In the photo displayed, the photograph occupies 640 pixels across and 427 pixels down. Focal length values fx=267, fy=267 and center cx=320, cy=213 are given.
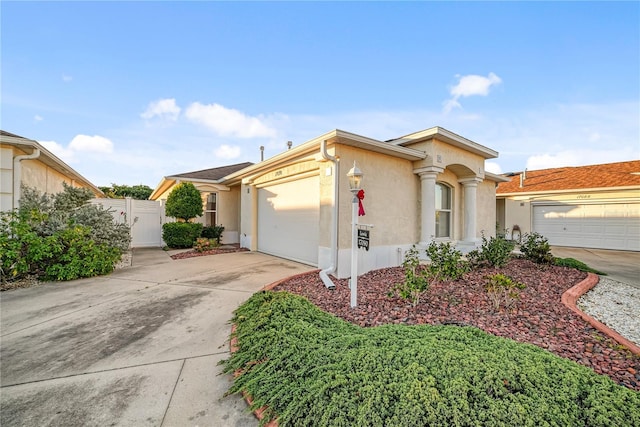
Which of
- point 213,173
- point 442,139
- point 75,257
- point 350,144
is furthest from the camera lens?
point 213,173

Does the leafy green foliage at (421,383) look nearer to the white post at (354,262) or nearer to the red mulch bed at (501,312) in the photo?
the red mulch bed at (501,312)

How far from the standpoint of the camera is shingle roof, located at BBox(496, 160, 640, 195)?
12.0 metres

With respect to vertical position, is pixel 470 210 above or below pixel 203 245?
above

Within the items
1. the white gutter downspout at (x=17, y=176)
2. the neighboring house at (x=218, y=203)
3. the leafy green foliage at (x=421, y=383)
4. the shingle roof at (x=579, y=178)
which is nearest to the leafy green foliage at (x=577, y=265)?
the leafy green foliage at (x=421, y=383)

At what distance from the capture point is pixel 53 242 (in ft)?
18.7

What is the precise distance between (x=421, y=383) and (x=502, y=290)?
10.2 feet

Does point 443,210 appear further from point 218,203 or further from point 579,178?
point 579,178

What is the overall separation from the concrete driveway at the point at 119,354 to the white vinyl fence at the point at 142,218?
669 centimetres

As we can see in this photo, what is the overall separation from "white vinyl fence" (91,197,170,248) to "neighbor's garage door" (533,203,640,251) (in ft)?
61.3

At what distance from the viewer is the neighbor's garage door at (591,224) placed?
452 inches

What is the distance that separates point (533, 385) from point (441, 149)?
6.64 metres

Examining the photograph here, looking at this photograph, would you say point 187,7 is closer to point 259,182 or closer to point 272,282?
point 259,182

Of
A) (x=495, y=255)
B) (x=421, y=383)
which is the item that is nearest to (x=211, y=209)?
(x=495, y=255)

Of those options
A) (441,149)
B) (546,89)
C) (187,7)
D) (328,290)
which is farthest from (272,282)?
(546,89)
